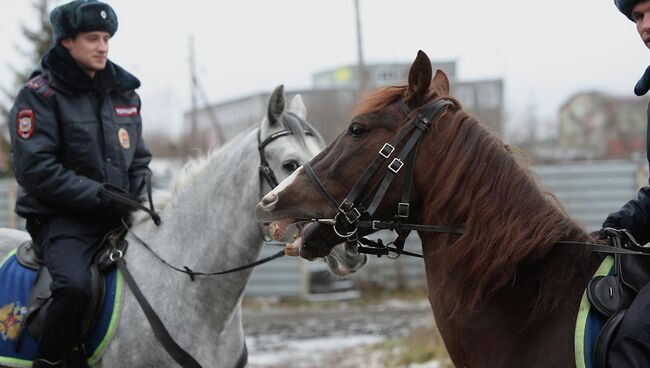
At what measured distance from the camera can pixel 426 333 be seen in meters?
9.08

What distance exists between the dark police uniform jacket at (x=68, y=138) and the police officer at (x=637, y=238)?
2.84 meters

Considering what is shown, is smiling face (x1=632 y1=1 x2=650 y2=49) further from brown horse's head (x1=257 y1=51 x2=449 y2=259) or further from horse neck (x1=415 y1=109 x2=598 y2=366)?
brown horse's head (x1=257 y1=51 x2=449 y2=259)

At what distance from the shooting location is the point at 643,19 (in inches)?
102

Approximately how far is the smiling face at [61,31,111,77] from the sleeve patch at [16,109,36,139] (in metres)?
0.44

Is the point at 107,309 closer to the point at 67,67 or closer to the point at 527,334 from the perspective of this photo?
the point at 67,67

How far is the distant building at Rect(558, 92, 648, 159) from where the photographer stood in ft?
140

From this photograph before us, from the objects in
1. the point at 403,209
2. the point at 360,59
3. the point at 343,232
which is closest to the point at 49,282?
the point at 343,232

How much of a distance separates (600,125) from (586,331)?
48551mm

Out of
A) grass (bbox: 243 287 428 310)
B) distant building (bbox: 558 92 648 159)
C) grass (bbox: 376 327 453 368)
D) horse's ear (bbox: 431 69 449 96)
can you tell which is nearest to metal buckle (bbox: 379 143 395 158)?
horse's ear (bbox: 431 69 449 96)

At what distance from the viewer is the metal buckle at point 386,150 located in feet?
8.99

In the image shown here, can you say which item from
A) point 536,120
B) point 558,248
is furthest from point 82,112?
point 536,120

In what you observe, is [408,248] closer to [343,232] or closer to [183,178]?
[183,178]

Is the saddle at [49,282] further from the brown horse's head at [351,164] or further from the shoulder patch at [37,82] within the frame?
the brown horse's head at [351,164]

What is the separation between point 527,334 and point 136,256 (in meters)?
2.46
